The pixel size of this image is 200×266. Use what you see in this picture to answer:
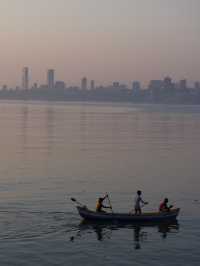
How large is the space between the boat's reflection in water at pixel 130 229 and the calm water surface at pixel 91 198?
48mm

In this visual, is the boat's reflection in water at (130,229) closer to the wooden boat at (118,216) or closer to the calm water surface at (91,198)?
the calm water surface at (91,198)

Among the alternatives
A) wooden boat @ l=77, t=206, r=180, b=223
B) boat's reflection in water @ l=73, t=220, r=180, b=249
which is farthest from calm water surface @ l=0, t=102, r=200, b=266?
wooden boat @ l=77, t=206, r=180, b=223

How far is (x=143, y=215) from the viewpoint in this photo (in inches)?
1121

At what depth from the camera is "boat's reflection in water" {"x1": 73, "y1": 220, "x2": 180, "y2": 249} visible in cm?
2669

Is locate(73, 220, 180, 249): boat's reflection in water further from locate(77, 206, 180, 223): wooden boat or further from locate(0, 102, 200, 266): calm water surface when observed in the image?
locate(77, 206, 180, 223): wooden boat

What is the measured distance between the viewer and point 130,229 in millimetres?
27844

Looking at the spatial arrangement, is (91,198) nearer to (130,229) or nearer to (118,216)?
(118,216)

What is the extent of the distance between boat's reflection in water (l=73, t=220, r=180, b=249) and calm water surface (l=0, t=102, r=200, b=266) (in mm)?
48

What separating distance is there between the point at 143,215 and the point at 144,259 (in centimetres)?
541

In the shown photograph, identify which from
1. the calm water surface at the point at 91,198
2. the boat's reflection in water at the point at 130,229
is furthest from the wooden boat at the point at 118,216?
the calm water surface at the point at 91,198

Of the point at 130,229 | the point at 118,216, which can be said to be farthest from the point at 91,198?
the point at 130,229

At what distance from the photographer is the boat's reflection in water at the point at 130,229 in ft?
87.6

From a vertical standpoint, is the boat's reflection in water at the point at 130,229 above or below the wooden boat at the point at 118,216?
below

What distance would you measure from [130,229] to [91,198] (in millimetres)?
7181
